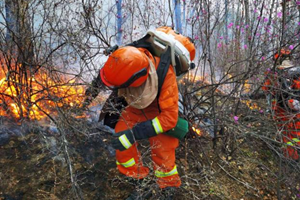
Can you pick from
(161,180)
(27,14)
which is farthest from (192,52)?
(27,14)

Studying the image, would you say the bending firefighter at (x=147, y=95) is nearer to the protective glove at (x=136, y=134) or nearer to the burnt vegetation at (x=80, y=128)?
the protective glove at (x=136, y=134)

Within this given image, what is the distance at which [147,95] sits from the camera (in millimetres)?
2041

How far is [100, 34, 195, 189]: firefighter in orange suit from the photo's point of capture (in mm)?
1869

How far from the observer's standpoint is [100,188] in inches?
104

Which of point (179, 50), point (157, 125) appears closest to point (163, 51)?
point (179, 50)

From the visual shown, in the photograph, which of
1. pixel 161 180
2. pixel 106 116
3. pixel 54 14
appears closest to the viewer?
pixel 161 180

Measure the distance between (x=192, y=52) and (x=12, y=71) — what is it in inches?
94.4

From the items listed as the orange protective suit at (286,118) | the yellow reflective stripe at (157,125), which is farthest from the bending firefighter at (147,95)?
the orange protective suit at (286,118)

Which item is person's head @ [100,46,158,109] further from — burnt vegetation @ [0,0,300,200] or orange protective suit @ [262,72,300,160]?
orange protective suit @ [262,72,300,160]

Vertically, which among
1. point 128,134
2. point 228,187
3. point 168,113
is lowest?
point 228,187

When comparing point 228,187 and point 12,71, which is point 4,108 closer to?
point 12,71

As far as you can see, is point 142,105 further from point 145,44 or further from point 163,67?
point 145,44

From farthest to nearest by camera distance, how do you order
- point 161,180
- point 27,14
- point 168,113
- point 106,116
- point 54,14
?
point 54,14
point 27,14
point 106,116
point 161,180
point 168,113

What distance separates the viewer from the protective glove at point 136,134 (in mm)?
2122
